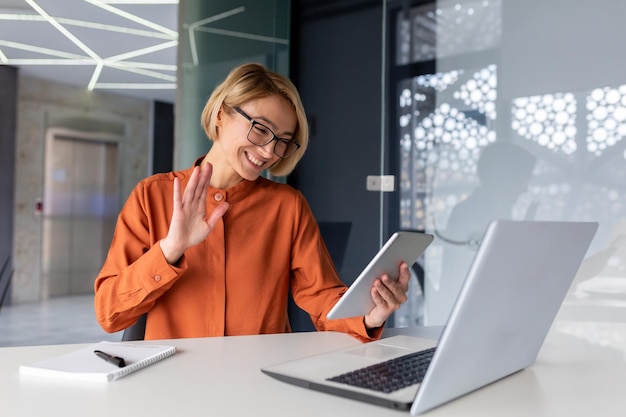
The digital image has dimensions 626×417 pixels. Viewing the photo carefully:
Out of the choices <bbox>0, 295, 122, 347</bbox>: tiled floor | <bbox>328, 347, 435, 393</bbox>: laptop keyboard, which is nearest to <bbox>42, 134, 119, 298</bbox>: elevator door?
<bbox>0, 295, 122, 347</bbox>: tiled floor

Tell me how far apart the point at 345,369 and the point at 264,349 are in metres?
0.26

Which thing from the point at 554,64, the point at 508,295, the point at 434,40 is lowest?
the point at 508,295

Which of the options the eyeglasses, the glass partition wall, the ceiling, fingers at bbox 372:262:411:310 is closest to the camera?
fingers at bbox 372:262:411:310

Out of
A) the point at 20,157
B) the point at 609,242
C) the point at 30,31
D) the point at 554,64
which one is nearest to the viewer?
the point at 609,242

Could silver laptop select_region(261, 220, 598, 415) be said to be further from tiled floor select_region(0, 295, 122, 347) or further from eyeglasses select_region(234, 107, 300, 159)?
tiled floor select_region(0, 295, 122, 347)

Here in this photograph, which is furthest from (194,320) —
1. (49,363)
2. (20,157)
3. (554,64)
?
(20,157)

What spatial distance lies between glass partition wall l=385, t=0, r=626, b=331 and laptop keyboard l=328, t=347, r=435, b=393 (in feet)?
5.36

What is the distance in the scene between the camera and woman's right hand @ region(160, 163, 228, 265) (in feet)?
4.51

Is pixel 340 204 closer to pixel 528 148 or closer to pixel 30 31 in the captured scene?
pixel 528 148

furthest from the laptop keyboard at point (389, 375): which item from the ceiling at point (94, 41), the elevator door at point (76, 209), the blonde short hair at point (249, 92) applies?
the elevator door at point (76, 209)

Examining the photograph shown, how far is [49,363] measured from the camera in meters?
1.05

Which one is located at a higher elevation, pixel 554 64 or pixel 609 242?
pixel 554 64

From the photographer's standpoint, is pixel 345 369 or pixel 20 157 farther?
pixel 20 157

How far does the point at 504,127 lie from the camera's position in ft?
10.5
